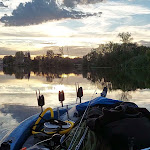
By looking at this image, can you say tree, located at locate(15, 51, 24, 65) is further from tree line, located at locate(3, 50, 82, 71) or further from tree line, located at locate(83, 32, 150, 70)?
tree line, located at locate(83, 32, 150, 70)

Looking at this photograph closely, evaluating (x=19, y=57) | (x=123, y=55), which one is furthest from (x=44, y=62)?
(x=123, y=55)

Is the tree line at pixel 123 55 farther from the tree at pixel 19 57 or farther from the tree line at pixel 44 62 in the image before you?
the tree at pixel 19 57

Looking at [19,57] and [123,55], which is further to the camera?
[19,57]

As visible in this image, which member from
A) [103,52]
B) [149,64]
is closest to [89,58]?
[103,52]

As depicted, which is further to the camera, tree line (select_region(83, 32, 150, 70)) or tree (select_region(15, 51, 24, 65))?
tree (select_region(15, 51, 24, 65))

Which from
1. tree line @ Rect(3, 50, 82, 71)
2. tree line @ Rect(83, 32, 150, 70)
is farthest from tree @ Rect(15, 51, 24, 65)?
tree line @ Rect(83, 32, 150, 70)

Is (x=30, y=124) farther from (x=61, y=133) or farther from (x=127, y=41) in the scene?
(x=127, y=41)

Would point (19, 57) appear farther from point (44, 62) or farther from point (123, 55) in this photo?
point (123, 55)

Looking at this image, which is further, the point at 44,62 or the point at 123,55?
the point at 44,62

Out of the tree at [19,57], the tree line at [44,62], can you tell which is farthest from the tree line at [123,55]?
the tree at [19,57]

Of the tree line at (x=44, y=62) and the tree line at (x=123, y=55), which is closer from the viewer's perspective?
the tree line at (x=123, y=55)

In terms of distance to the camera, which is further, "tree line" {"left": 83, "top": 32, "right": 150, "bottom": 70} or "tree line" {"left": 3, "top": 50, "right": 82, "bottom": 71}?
"tree line" {"left": 3, "top": 50, "right": 82, "bottom": 71}

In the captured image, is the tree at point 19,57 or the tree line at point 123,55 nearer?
the tree line at point 123,55

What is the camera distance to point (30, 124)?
16.3 ft
